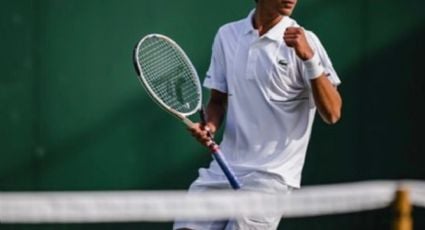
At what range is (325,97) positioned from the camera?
5277 mm

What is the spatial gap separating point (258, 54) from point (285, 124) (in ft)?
0.91

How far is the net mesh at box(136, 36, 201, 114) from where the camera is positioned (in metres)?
5.75

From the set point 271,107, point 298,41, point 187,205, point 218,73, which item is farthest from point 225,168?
point 187,205

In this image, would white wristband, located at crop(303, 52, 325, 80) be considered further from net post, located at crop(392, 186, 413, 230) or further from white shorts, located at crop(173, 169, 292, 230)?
net post, located at crop(392, 186, 413, 230)

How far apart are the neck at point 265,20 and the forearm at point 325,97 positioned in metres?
0.38

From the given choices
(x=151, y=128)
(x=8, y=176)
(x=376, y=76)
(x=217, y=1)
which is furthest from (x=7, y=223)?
(x=376, y=76)

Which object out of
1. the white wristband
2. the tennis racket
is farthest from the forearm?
the tennis racket

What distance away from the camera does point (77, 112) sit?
6941 millimetres

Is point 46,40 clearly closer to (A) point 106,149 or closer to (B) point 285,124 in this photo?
(A) point 106,149

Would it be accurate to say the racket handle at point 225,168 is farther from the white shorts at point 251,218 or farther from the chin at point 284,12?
the chin at point 284,12

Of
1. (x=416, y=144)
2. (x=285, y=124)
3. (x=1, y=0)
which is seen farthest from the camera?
(x=416, y=144)

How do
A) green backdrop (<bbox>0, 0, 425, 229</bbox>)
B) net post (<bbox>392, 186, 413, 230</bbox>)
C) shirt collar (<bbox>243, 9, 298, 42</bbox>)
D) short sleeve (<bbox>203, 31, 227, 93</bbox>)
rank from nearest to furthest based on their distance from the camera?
net post (<bbox>392, 186, 413, 230</bbox>), shirt collar (<bbox>243, 9, 298, 42</bbox>), short sleeve (<bbox>203, 31, 227, 93</bbox>), green backdrop (<bbox>0, 0, 425, 229</bbox>)

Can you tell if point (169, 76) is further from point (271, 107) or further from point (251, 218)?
point (251, 218)

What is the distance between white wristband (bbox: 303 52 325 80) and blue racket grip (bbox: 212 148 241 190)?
17.7 inches
